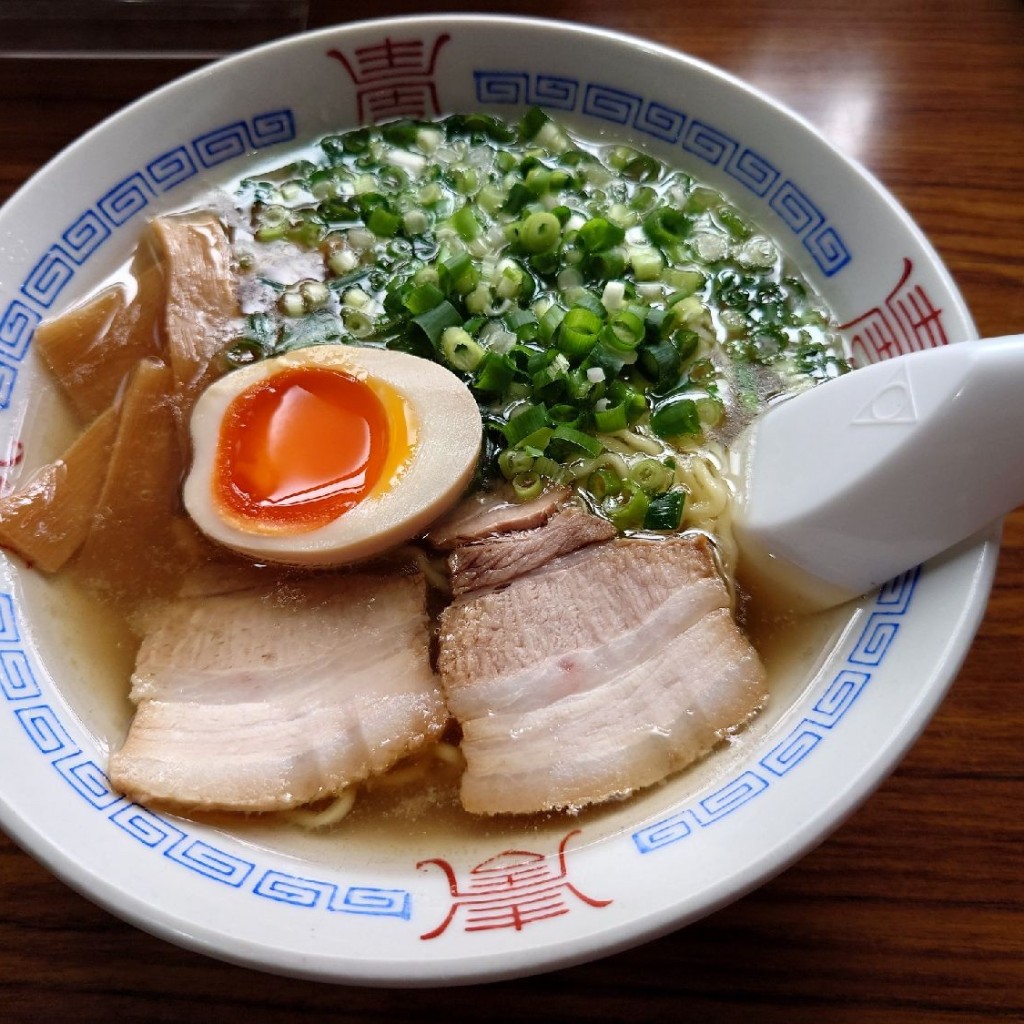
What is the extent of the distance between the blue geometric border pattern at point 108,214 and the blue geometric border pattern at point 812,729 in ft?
5.14

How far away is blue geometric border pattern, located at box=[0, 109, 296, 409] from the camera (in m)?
1.87

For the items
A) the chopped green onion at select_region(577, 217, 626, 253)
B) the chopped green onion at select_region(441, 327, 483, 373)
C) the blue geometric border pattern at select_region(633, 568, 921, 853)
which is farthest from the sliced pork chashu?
the chopped green onion at select_region(577, 217, 626, 253)

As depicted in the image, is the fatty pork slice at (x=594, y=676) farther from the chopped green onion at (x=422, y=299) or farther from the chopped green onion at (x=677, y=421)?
the chopped green onion at (x=422, y=299)

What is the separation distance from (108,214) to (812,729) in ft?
6.01

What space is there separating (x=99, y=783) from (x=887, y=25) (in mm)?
2851

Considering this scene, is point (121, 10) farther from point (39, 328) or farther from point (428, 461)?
point (428, 461)

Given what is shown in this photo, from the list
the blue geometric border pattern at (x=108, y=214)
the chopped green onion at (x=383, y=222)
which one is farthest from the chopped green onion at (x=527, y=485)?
the blue geometric border pattern at (x=108, y=214)

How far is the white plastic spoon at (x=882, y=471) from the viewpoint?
4.39 ft

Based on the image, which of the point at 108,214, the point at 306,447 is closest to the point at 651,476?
the point at 306,447

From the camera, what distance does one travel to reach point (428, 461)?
67.5 inches

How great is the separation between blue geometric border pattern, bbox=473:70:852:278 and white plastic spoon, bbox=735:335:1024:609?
48 cm

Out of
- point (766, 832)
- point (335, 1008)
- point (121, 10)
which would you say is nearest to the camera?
point (766, 832)

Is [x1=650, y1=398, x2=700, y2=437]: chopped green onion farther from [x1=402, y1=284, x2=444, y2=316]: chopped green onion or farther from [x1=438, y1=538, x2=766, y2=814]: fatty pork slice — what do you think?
[x1=402, y1=284, x2=444, y2=316]: chopped green onion

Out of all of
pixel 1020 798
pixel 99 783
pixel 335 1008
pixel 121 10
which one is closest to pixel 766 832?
pixel 1020 798
